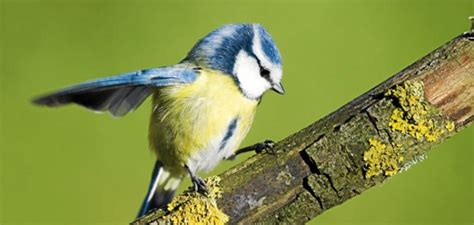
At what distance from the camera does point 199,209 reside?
142 centimetres

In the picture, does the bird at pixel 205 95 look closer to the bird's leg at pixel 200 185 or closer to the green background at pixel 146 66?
the bird's leg at pixel 200 185

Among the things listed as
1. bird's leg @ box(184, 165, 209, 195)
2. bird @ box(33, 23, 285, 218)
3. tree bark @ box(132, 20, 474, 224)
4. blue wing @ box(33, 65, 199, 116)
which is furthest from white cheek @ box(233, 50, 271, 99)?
tree bark @ box(132, 20, 474, 224)

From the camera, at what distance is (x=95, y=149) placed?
8.16ft

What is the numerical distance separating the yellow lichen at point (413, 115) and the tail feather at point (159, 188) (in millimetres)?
809

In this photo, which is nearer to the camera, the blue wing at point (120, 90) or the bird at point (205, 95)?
the blue wing at point (120, 90)

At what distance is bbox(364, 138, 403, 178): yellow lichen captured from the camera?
132 cm

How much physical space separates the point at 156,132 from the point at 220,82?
0.66ft

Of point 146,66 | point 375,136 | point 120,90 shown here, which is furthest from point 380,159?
point 146,66

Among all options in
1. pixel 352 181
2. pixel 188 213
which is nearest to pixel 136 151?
pixel 188 213

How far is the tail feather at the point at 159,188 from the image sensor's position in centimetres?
200

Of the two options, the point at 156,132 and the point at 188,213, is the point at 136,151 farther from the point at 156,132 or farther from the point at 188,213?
the point at 188,213

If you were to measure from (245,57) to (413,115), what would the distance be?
626 mm

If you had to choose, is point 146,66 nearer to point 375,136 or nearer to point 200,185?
point 200,185

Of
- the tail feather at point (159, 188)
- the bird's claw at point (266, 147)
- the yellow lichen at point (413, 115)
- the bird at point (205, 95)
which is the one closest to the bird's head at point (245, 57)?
the bird at point (205, 95)
